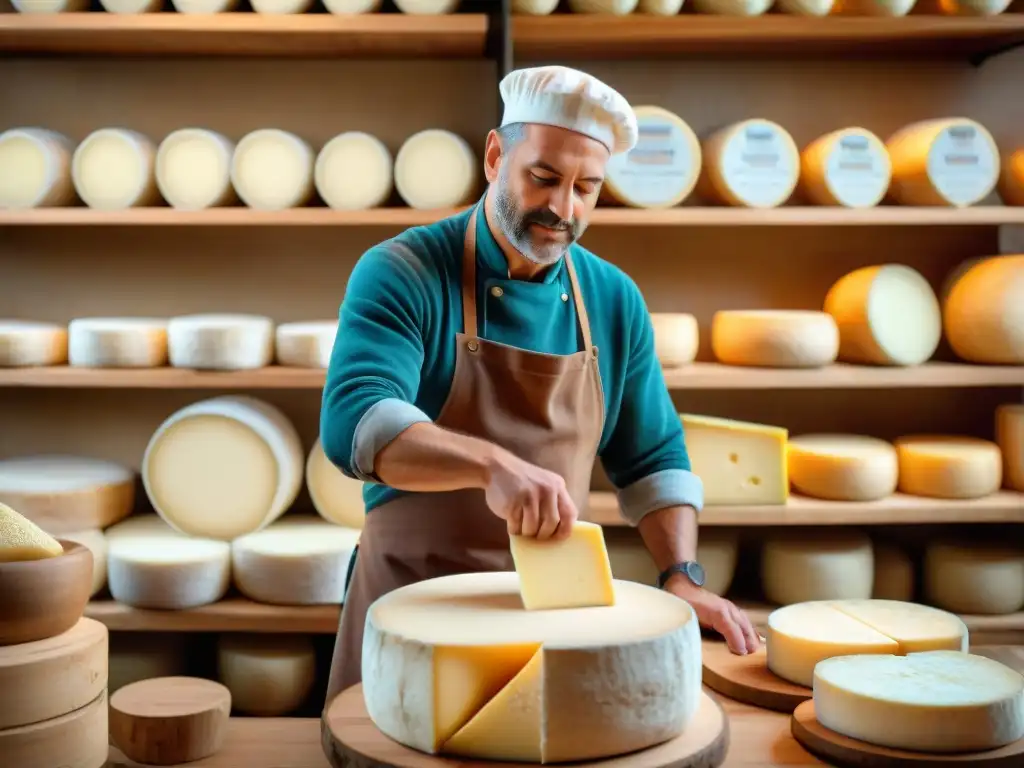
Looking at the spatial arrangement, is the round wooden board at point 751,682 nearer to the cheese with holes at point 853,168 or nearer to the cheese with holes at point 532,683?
the cheese with holes at point 532,683

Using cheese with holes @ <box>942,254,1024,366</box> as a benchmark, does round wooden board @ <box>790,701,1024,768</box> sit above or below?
below

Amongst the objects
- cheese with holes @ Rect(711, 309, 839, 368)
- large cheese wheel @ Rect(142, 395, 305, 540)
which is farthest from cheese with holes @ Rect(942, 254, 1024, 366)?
large cheese wheel @ Rect(142, 395, 305, 540)

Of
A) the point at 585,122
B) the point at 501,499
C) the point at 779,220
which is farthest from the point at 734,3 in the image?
the point at 501,499

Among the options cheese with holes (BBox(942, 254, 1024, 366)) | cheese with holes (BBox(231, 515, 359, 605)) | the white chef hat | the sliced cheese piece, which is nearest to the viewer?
the sliced cheese piece

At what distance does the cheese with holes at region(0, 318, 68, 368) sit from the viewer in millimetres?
2658

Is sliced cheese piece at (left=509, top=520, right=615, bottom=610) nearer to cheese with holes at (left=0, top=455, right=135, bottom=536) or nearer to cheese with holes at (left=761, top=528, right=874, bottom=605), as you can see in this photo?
cheese with holes at (left=761, top=528, right=874, bottom=605)

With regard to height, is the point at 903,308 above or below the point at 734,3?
below

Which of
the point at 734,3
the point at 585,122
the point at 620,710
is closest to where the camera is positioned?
the point at 620,710

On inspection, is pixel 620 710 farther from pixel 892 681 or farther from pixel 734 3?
pixel 734 3

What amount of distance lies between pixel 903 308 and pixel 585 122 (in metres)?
1.54

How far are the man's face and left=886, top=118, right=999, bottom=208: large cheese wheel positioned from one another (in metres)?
1.42

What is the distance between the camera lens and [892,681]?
3.97 feet

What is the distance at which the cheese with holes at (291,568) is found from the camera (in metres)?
2.59

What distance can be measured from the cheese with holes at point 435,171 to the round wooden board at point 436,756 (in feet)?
5.51
